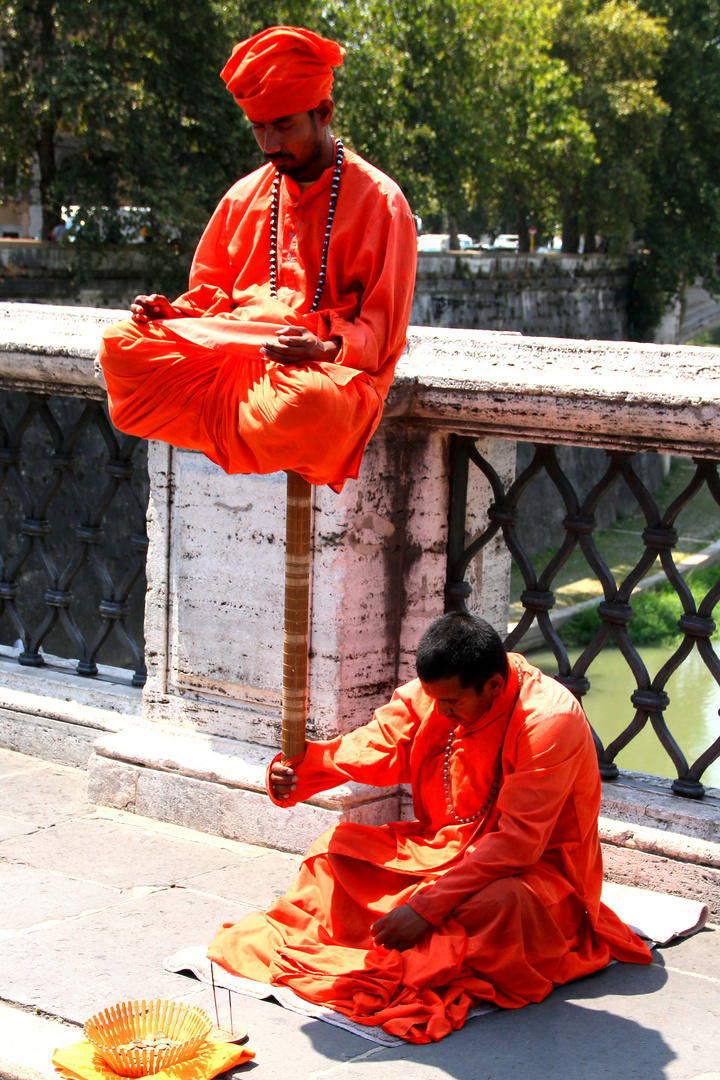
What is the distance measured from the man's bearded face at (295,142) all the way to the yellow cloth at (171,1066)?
5.50ft

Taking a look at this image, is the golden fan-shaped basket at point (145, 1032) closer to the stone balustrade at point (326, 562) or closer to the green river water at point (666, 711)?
the stone balustrade at point (326, 562)

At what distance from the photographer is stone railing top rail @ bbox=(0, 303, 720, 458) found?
110 inches

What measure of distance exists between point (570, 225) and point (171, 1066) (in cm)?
2553

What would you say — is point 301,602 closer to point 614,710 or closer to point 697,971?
point 697,971

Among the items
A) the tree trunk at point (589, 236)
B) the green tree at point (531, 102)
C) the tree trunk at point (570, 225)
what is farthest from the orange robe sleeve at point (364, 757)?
the tree trunk at point (589, 236)

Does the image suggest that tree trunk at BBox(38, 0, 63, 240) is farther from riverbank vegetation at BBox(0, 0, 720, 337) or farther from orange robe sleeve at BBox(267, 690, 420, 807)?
orange robe sleeve at BBox(267, 690, 420, 807)

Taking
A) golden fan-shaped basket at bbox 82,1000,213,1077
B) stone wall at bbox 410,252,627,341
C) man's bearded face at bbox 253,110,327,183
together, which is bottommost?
golden fan-shaped basket at bbox 82,1000,213,1077

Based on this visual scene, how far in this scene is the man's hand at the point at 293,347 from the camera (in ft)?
7.55

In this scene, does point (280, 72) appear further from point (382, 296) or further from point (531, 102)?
point (531, 102)

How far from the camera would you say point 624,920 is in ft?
9.37

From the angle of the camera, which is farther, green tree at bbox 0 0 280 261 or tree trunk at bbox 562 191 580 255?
tree trunk at bbox 562 191 580 255

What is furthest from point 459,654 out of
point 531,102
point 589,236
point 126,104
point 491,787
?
point 589,236

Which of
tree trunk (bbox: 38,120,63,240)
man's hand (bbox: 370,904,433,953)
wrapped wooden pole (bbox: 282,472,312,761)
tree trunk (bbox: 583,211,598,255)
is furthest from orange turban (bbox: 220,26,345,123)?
tree trunk (bbox: 583,211,598,255)

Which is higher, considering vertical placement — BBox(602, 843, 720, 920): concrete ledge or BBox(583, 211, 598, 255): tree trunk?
BBox(583, 211, 598, 255): tree trunk
